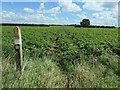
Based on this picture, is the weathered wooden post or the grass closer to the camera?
the grass

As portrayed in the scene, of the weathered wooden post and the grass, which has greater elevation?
the weathered wooden post

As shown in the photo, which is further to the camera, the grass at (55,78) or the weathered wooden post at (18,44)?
the weathered wooden post at (18,44)

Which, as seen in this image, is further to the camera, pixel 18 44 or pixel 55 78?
pixel 18 44

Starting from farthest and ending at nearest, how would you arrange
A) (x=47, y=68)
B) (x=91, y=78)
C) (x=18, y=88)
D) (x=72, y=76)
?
(x=47, y=68) → (x=72, y=76) → (x=91, y=78) → (x=18, y=88)

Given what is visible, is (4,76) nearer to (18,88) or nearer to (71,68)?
(18,88)

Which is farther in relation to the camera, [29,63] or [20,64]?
[29,63]

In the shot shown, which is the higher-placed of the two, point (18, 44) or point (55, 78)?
point (18, 44)

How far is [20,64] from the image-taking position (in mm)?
5355

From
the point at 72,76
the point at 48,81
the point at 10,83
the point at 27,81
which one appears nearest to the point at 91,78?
the point at 72,76

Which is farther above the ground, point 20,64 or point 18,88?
point 20,64

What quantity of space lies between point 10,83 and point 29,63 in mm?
1220

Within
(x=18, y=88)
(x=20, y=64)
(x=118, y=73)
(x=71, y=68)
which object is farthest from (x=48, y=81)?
(x=118, y=73)

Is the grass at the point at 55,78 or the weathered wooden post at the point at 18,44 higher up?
the weathered wooden post at the point at 18,44

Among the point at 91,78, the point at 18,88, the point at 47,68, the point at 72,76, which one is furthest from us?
the point at 47,68
